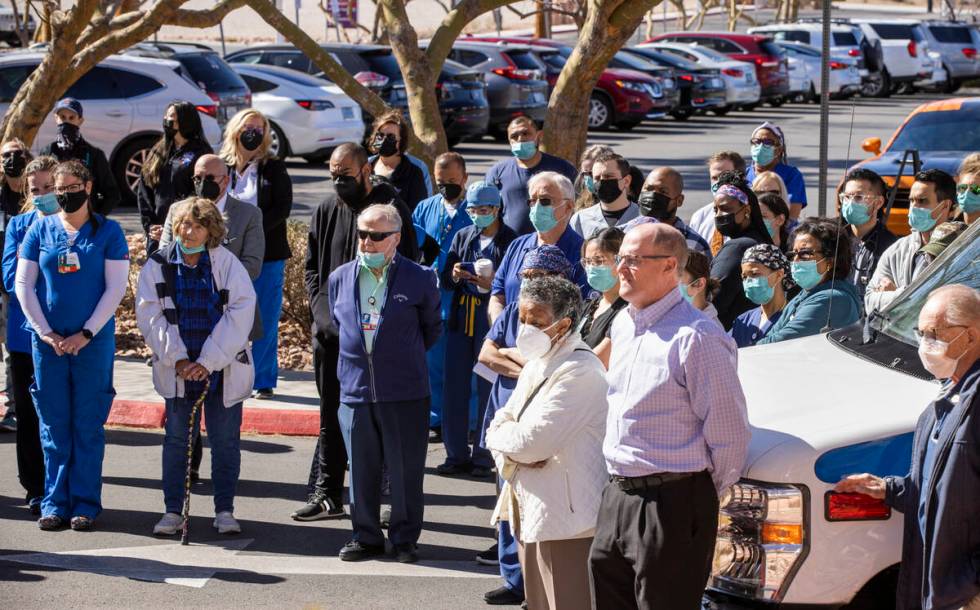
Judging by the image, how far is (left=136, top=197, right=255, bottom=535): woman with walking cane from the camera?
7.68 meters

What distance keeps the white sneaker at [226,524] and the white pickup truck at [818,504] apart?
3.40 metres

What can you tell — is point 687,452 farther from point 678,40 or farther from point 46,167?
point 678,40

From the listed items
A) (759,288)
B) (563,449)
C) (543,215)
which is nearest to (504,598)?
(563,449)

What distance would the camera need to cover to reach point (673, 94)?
31.9 m

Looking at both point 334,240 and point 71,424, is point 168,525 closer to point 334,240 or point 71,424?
point 71,424

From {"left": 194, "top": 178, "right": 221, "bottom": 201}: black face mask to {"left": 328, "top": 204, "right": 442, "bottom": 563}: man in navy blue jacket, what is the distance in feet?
5.56

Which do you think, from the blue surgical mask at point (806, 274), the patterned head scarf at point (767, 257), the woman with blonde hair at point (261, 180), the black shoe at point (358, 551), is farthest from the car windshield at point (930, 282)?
the woman with blonde hair at point (261, 180)

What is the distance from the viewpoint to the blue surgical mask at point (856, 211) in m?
9.09

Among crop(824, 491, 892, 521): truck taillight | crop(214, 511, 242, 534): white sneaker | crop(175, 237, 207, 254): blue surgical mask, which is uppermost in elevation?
crop(175, 237, 207, 254): blue surgical mask

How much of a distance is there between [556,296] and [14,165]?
4926mm

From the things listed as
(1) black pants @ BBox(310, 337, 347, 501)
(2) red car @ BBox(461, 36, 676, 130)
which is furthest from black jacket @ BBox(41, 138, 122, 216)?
(2) red car @ BBox(461, 36, 676, 130)

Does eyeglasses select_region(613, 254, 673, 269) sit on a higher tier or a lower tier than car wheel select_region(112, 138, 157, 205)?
higher

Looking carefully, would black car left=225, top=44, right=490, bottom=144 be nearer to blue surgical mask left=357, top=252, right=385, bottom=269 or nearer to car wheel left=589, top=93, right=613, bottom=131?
car wheel left=589, top=93, right=613, bottom=131

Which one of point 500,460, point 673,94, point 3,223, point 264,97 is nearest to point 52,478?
point 3,223
